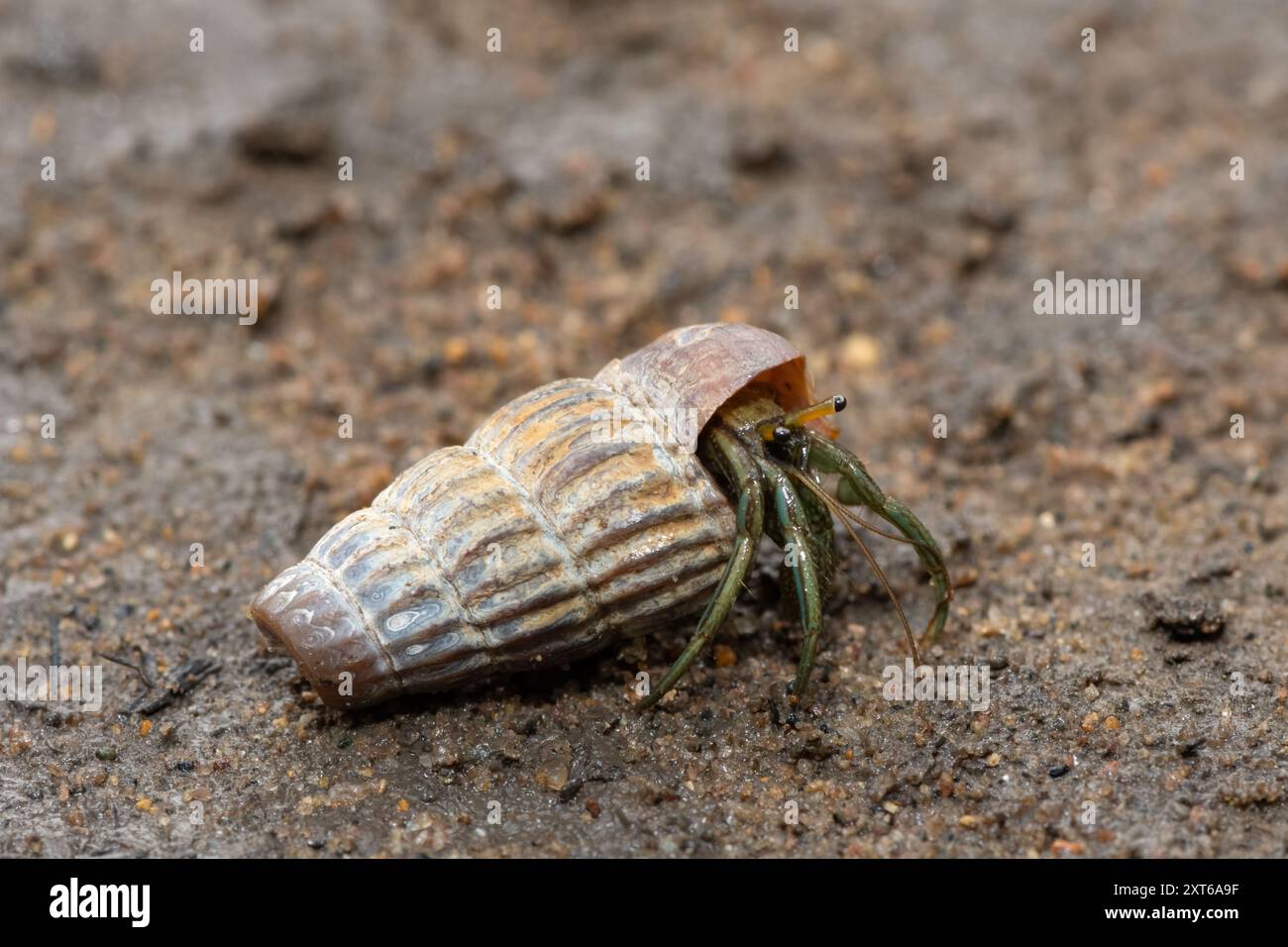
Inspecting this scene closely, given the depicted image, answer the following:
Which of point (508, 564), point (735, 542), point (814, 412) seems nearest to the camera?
point (508, 564)

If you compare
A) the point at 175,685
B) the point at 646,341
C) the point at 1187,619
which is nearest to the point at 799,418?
the point at 1187,619

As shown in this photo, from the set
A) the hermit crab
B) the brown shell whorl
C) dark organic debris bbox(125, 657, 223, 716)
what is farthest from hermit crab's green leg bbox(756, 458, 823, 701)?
dark organic debris bbox(125, 657, 223, 716)

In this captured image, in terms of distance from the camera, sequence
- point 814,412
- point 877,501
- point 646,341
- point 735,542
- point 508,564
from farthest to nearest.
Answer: point 646,341 < point 877,501 < point 814,412 < point 735,542 < point 508,564

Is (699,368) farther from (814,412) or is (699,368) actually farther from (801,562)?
(801,562)

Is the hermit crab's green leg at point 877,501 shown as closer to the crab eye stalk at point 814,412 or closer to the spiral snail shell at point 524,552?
the crab eye stalk at point 814,412

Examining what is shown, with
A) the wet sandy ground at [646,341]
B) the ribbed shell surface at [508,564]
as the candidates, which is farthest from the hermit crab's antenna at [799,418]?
the wet sandy ground at [646,341]

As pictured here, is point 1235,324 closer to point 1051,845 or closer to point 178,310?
point 1051,845

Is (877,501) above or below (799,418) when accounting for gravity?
below
